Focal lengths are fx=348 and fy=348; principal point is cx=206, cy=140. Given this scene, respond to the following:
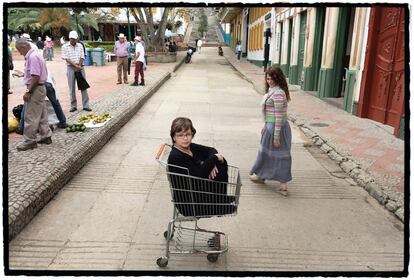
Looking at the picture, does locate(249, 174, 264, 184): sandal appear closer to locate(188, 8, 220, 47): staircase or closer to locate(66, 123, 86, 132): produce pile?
locate(66, 123, 86, 132): produce pile

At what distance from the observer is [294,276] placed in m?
2.61

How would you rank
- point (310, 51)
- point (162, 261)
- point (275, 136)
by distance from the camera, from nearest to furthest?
point (162, 261) < point (275, 136) < point (310, 51)

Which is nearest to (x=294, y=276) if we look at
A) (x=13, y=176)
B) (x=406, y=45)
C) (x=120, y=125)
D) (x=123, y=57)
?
(x=406, y=45)

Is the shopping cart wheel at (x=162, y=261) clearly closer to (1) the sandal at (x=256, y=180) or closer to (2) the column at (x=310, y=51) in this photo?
(1) the sandal at (x=256, y=180)

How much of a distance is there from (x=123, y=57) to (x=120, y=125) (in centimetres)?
607

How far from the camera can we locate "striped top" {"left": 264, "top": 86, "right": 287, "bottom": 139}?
421 centimetres

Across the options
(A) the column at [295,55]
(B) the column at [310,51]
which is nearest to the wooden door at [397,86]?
(B) the column at [310,51]

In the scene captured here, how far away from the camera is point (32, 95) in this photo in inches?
208

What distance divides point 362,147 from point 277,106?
108 inches

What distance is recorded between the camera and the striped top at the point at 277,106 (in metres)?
4.21

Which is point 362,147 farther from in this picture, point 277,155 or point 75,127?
point 75,127

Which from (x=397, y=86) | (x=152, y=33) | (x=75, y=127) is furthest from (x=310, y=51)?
(x=152, y=33)

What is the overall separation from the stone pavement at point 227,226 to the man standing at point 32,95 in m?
0.93

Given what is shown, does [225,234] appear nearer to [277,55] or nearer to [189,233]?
[189,233]
